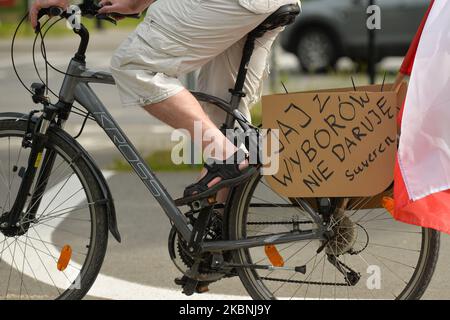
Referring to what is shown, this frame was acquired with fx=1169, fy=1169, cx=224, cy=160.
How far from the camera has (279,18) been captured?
439cm

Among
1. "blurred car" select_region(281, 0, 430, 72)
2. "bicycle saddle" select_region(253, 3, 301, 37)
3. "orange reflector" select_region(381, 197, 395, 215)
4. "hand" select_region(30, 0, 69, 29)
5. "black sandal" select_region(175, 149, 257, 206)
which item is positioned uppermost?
"blurred car" select_region(281, 0, 430, 72)

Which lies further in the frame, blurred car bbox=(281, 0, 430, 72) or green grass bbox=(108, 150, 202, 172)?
blurred car bbox=(281, 0, 430, 72)

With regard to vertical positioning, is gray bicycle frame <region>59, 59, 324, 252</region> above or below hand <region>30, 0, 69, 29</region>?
below

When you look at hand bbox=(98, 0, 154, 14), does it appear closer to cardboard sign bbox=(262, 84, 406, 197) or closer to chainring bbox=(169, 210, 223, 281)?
cardboard sign bbox=(262, 84, 406, 197)

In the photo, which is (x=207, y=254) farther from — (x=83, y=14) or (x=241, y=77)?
(x=83, y=14)

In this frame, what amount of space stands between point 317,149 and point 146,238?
2120 mm

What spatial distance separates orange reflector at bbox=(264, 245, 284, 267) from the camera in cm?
475

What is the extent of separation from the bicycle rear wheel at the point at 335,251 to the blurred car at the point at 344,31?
10.7 meters

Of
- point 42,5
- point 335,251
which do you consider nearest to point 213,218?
point 335,251

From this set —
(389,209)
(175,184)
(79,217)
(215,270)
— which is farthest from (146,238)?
(389,209)

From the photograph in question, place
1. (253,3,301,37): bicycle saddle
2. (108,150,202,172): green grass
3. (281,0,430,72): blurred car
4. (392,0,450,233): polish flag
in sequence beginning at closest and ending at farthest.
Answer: (392,0,450,233): polish flag, (253,3,301,37): bicycle saddle, (108,150,202,172): green grass, (281,0,430,72): blurred car

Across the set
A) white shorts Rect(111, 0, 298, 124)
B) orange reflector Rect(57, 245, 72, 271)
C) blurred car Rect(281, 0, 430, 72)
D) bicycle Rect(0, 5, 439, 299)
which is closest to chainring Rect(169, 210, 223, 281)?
bicycle Rect(0, 5, 439, 299)

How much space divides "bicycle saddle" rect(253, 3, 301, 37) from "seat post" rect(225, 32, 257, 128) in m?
0.05

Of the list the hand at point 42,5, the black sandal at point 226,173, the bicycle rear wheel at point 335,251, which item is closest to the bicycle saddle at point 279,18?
the black sandal at point 226,173
